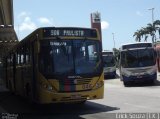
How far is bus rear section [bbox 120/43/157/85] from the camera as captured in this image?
86.1 feet

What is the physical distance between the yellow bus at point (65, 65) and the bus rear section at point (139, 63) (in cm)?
1143

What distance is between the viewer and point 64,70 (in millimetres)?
14484

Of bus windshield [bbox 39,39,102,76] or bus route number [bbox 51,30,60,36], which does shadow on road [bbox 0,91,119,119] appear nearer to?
bus windshield [bbox 39,39,102,76]

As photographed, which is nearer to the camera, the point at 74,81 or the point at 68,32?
the point at 74,81

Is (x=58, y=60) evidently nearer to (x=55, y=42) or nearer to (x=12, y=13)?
(x=55, y=42)

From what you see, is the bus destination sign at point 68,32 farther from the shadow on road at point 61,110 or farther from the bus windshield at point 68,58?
the shadow on road at point 61,110

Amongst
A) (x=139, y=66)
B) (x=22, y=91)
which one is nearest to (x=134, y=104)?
(x=22, y=91)

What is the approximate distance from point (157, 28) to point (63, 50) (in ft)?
233

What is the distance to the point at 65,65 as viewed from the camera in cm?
1454

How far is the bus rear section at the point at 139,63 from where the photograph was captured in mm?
26234

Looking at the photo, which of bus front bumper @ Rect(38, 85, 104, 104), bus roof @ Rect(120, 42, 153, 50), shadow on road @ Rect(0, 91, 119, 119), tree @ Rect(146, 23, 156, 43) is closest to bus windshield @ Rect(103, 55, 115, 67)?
bus roof @ Rect(120, 42, 153, 50)

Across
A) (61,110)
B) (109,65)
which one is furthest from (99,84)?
(109,65)

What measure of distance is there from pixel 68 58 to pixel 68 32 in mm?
1014

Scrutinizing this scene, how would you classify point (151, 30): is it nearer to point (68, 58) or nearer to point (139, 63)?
point (139, 63)
